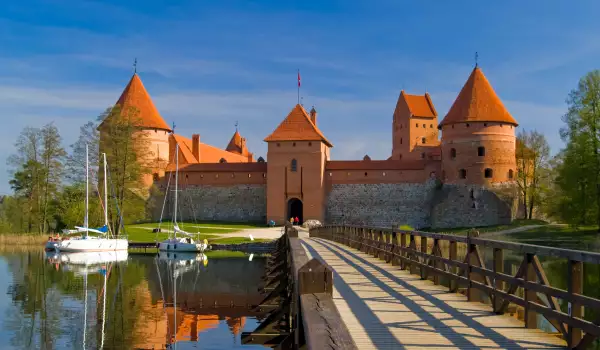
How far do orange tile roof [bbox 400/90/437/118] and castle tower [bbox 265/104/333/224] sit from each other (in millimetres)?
12380

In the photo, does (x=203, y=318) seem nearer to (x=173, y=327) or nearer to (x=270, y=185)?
(x=173, y=327)

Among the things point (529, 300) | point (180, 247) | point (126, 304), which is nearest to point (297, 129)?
point (180, 247)

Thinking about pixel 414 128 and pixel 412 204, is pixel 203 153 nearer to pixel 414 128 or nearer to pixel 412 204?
pixel 414 128

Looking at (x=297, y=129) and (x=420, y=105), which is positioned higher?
(x=420, y=105)

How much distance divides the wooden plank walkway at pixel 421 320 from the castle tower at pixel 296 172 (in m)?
31.3

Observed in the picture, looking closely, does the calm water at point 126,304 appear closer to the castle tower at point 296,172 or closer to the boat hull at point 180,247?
the boat hull at point 180,247

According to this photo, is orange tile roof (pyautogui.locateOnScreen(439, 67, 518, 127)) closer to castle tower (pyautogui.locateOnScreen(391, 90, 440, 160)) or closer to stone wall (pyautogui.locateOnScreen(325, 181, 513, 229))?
stone wall (pyautogui.locateOnScreen(325, 181, 513, 229))

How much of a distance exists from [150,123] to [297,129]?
33.3ft

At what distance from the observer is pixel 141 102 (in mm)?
43594

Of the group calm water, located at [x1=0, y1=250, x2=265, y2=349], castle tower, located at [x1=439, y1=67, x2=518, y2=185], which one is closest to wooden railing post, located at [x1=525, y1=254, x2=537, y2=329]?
calm water, located at [x1=0, y1=250, x2=265, y2=349]

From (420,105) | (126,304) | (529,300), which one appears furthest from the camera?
(420,105)

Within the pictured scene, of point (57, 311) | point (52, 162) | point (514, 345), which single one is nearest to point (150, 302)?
point (57, 311)

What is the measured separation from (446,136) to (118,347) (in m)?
32.2

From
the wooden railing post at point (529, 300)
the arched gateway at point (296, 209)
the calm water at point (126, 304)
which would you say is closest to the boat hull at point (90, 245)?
the calm water at point (126, 304)
